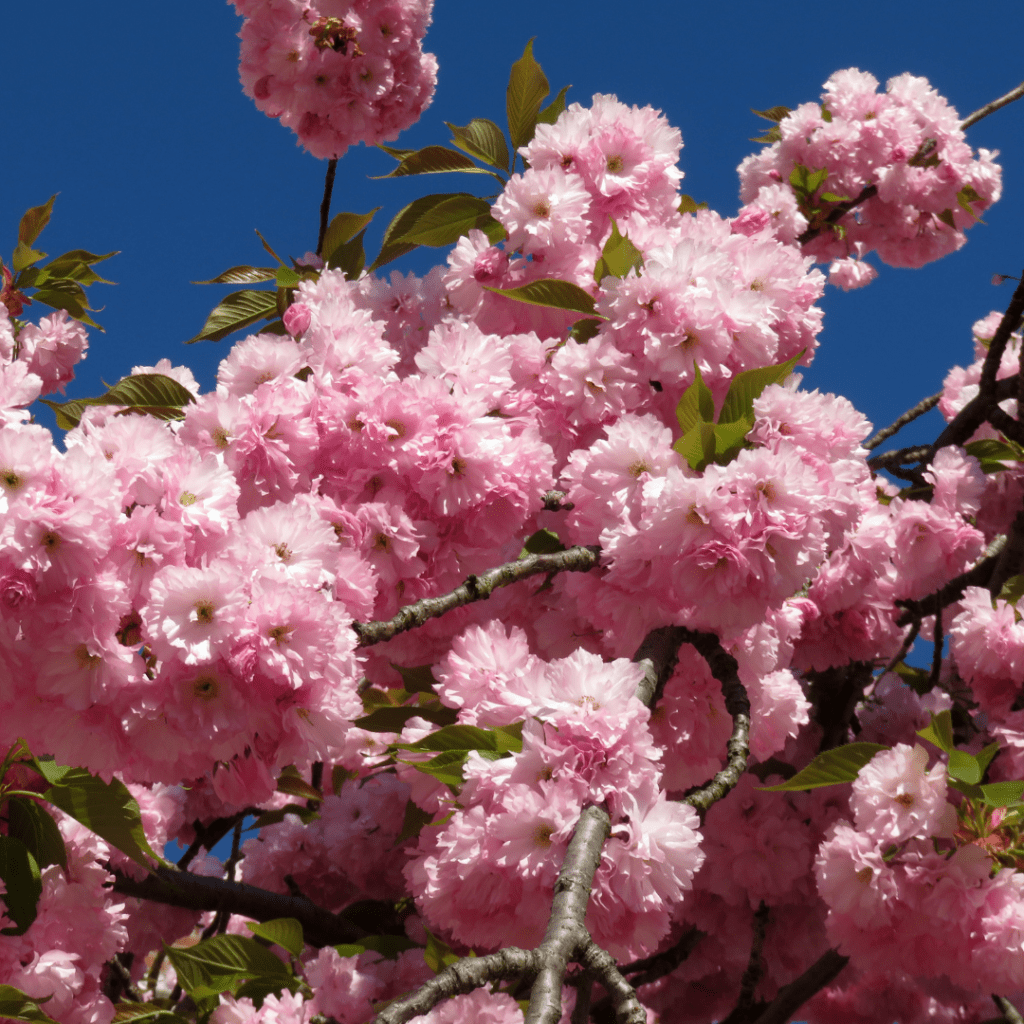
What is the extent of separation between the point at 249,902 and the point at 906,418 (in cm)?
331

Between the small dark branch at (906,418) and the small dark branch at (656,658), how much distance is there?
2.43m

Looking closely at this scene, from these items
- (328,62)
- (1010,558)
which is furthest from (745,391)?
(328,62)

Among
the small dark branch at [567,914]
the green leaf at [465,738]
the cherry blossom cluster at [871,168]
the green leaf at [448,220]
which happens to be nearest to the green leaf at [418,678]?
the green leaf at [465,738]

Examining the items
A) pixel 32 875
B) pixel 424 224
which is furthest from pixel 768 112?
pixel 32 875

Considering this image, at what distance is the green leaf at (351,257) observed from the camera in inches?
135

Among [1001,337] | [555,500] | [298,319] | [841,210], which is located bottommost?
[555,500]

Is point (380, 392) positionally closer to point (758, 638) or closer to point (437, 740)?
point (437, 740)

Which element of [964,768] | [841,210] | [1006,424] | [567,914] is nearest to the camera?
[567,914]

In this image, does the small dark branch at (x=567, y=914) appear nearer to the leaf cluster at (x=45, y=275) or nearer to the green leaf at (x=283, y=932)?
the green leaf at (x=283, y=932)

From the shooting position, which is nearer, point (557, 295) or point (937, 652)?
point (557, 295)

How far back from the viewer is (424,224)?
3.02 m

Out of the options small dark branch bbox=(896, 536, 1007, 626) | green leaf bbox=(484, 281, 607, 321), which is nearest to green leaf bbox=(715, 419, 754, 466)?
green leaf bbox=(484, 281, 607, 321)

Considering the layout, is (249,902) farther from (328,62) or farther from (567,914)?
Result: (328,62)

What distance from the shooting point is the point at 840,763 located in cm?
252
